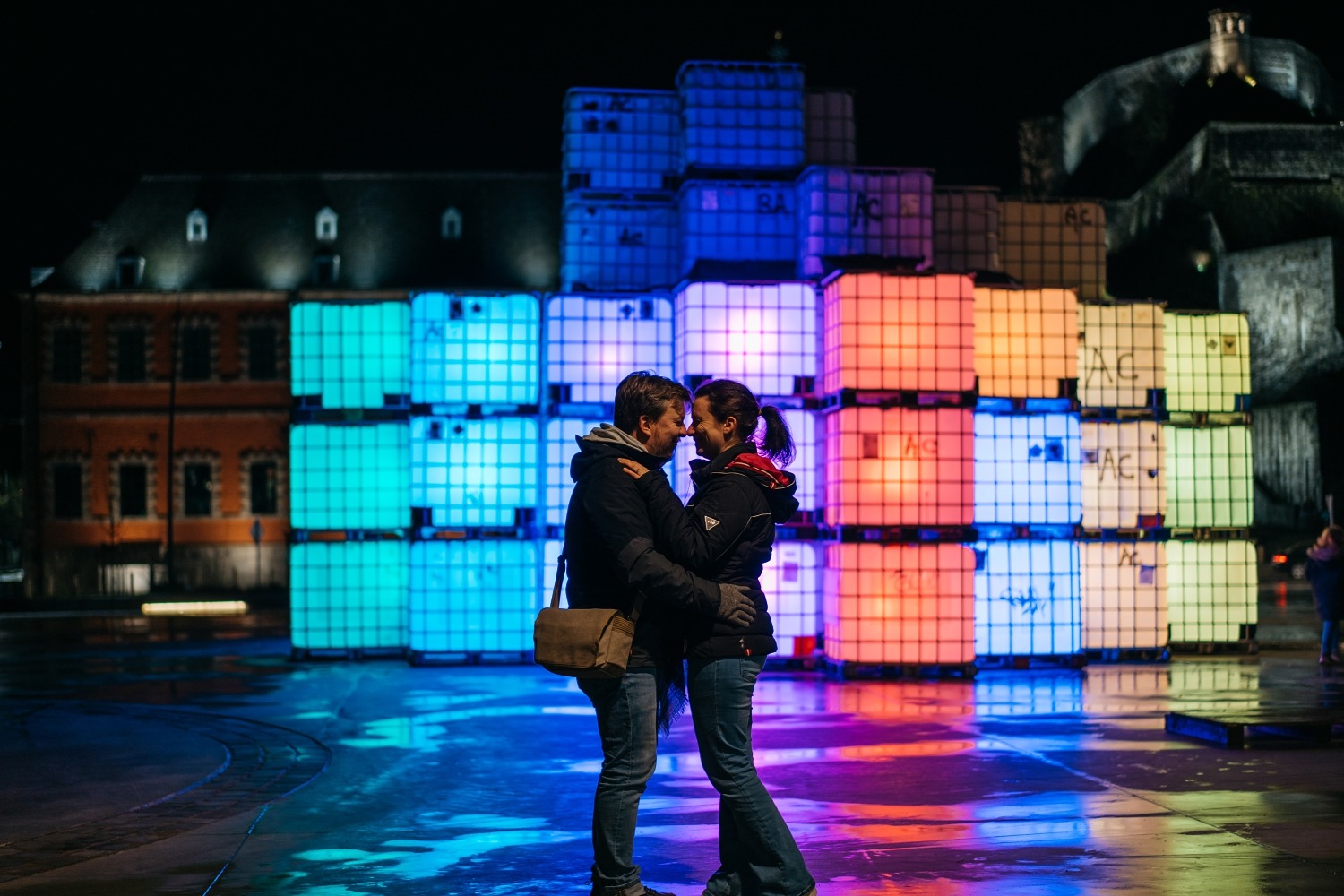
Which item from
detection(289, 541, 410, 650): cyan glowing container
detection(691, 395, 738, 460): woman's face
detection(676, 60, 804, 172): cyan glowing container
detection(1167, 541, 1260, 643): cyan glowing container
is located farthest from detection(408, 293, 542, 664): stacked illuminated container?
detection(691, 395, 738, 460): woman's face

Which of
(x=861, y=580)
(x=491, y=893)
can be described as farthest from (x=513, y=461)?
(x=491, y=893)

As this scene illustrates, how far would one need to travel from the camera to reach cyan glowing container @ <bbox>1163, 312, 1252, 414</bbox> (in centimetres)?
1522

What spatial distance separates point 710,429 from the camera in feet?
16.1

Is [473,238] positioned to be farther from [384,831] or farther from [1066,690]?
[384,831]

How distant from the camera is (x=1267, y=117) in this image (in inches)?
2199

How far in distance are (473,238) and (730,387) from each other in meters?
40.2

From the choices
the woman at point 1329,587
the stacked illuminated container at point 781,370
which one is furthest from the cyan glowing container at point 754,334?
the woman at point 1329,587

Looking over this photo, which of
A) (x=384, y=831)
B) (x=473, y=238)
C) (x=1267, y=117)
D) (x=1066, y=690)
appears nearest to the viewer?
(x=384, y=831)

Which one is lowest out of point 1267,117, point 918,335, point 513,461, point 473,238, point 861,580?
point 861,580

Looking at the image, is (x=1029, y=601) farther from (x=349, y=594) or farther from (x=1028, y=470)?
(x=349, y=594)

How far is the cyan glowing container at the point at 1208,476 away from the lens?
49.7 feet

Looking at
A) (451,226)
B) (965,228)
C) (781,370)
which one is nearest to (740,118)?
(965,228)

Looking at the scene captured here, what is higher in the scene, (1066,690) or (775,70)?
(775,70)

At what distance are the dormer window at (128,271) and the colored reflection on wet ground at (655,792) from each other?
33.2 meters
